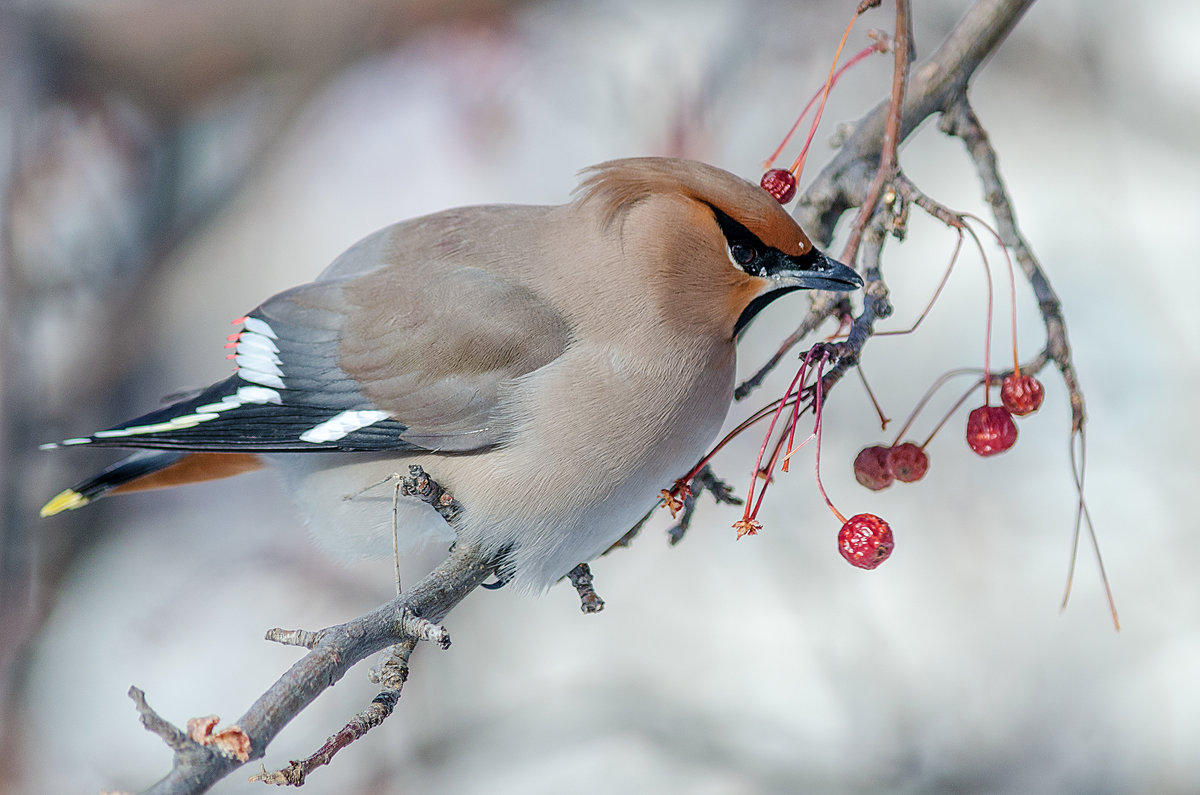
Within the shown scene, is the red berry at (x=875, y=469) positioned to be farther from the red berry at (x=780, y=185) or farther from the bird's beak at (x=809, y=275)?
the red berry at (x=780, y=185)

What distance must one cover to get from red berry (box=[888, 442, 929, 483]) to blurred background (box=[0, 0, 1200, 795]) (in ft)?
7.64

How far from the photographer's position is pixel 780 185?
2.34 m

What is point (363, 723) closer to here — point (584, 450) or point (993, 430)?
point (584, 450)

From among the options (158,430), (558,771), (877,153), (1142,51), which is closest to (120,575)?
(558,771)

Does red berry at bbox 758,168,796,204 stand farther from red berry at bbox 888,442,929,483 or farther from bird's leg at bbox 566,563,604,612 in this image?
bird's leg at bbox 566,563,604,612

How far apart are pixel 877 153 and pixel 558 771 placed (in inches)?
123

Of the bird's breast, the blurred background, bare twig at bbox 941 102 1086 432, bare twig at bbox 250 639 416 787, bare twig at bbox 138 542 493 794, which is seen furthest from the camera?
the blurred background

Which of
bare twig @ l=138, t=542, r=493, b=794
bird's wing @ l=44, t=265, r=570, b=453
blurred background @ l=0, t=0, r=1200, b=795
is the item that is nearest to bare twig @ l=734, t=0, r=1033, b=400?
bird's wing @ l=44, t=265, r=570, b=453

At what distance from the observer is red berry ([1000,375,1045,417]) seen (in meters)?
1.98

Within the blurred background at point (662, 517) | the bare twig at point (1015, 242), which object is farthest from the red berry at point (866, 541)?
the blurred background at point (662, 517)

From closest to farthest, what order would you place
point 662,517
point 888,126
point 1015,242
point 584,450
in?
point 888,126
point 1015,242
point 584,450
point 662,517

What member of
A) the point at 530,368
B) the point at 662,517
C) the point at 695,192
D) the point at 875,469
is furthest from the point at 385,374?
the point at 662,517

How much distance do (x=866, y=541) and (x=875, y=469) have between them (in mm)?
178

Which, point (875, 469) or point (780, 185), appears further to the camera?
point (780, 185)
